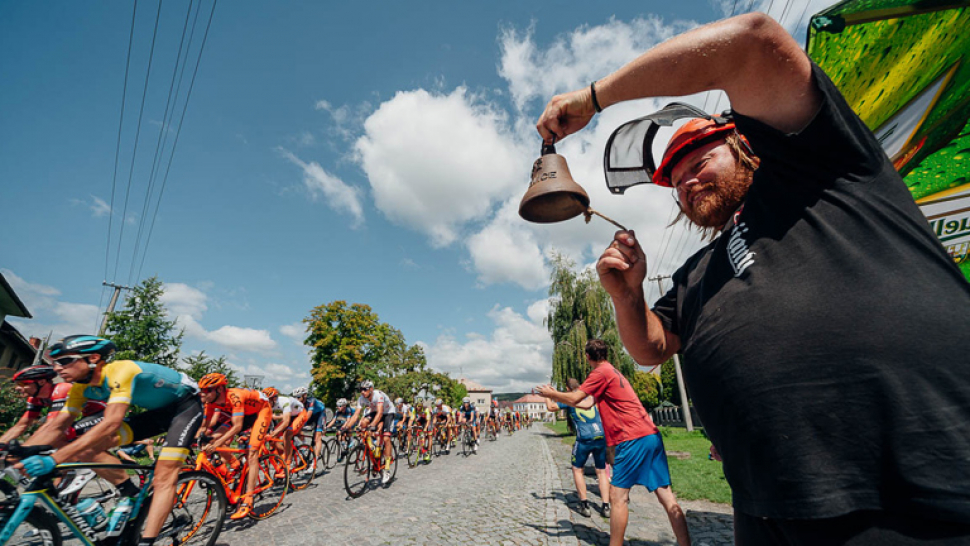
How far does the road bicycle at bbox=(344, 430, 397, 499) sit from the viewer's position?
757cm

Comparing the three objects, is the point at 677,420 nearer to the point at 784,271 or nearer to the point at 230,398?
the point at 230,398

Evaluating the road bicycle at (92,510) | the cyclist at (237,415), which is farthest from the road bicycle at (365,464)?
the road bicycle at (92,510)

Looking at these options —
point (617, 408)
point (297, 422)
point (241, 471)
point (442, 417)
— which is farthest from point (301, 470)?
point (442, 417)

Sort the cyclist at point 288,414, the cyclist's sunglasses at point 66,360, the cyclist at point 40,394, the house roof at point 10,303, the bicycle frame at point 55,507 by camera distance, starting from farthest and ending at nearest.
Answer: the house roof at point 10,303
the cyclist at point 288,414
the cyclist at point 40,394
the cyclist's sunglasses at point 66,360
the bicycle frame at point 55,507

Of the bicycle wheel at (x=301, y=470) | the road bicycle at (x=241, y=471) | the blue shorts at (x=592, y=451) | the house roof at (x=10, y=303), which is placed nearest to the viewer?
the road bicycle at (x=241, y=471)

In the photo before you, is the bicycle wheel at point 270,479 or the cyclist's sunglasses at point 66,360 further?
the bicycle wheel at point 270,479

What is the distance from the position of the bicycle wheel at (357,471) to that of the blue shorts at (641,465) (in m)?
5.45

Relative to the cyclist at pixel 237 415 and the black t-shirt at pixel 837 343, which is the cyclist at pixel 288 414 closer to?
the cyclist at pixel 237 415

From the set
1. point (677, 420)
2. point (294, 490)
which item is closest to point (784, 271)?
point (294, 490)

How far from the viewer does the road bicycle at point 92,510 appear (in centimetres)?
340

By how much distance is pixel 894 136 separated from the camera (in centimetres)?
246

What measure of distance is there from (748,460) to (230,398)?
7816 mm

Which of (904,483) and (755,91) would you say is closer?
(904,483)

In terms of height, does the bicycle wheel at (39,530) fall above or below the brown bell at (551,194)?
below
